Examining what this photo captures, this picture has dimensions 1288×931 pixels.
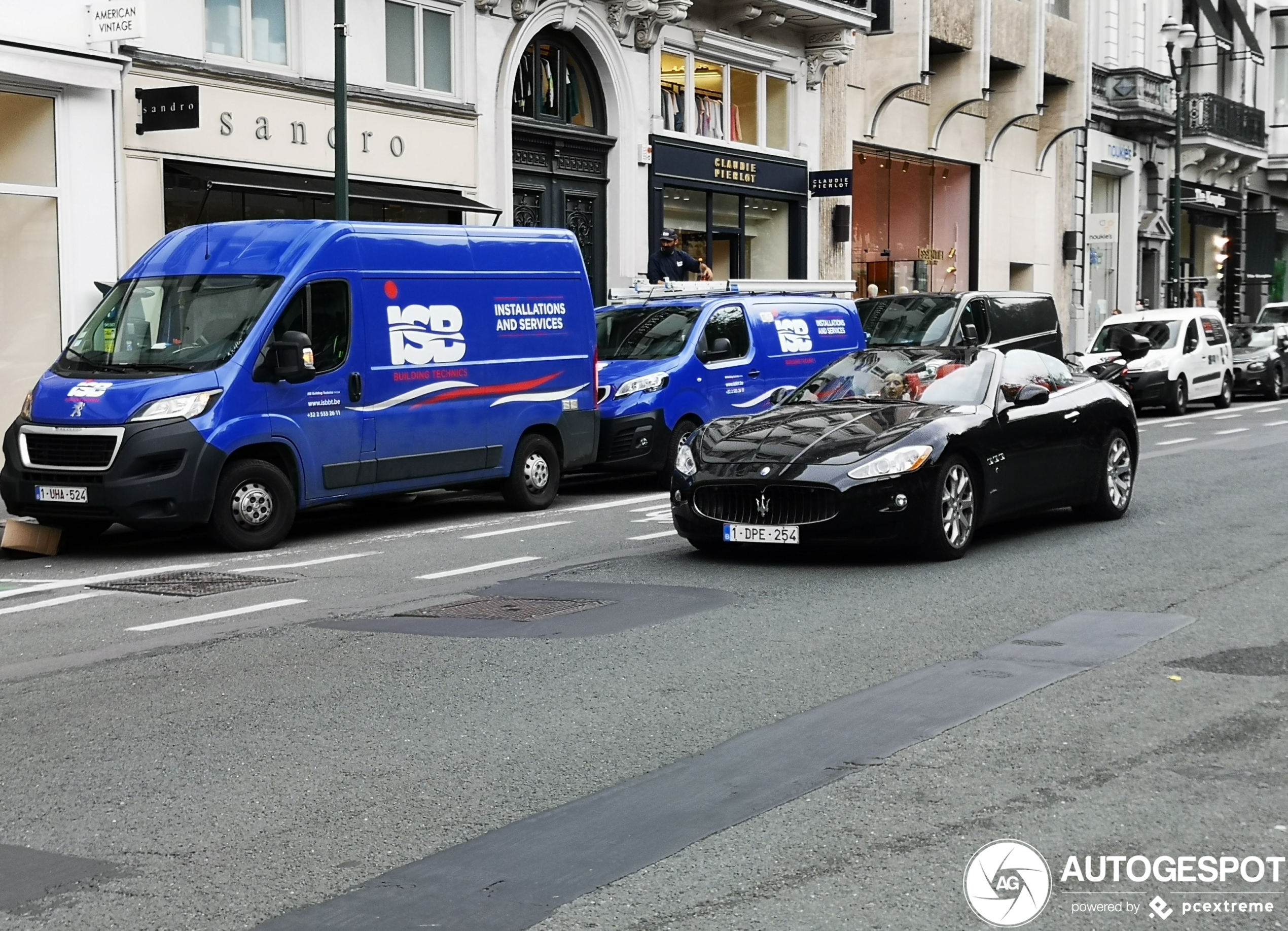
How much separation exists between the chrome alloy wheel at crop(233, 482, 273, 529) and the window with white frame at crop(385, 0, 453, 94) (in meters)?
11.0

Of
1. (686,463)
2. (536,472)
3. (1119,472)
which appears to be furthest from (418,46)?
(686,463)

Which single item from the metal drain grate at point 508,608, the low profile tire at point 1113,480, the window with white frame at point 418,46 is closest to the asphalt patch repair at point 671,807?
the metal drain grate at point 508,608

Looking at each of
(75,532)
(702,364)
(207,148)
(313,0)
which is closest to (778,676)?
(75,532)

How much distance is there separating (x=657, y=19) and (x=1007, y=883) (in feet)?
77.3

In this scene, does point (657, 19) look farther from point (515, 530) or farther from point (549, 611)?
point (549, 611)

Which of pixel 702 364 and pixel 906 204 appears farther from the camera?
pixel 906 204

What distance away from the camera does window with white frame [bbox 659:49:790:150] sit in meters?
27.9

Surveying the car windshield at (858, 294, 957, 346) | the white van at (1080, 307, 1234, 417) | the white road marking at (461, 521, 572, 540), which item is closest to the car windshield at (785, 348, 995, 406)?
the white road marking at (461, 521, 572, 540)

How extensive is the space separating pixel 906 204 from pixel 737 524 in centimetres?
2601

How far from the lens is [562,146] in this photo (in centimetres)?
2534

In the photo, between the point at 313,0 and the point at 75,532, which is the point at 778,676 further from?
the point at 313,0

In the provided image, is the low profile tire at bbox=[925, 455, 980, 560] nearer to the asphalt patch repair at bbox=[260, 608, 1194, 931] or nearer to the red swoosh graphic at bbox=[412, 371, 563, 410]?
the asphalt patch repair at bbox=[260, 608, 1194, 931]

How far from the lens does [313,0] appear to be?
20797mm

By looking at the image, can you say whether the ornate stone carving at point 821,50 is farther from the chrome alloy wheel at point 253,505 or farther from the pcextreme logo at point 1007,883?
the pcextreme logo at point 1007,883
